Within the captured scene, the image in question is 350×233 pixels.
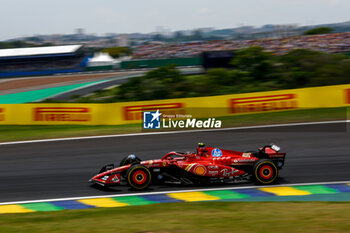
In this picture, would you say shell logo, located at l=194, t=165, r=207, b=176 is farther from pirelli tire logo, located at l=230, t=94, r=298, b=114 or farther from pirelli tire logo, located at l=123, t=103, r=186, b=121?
pirelli tire logo, located at l=230, t=94, r=298, b=114

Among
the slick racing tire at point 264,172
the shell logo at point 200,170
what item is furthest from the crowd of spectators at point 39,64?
the slick racing tire at point 264,172

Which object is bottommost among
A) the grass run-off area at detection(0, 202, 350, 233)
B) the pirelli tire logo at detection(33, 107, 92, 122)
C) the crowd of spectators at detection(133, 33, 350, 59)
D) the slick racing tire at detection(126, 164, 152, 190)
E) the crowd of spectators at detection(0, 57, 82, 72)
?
the grass run-off area at detection(0, 202, 350, 233)

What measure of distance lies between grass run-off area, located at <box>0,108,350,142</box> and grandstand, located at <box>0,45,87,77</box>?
4067 centimetres

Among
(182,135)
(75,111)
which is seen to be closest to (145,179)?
(182,135)

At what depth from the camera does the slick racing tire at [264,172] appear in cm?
889

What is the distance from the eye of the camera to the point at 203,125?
51.2 ft

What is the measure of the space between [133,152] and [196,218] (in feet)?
19.7

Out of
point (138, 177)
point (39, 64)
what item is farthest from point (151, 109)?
point (39, 64)

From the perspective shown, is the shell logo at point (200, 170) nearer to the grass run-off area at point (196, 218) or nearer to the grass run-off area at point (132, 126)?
A: the grass run-off area at point (196, 218)

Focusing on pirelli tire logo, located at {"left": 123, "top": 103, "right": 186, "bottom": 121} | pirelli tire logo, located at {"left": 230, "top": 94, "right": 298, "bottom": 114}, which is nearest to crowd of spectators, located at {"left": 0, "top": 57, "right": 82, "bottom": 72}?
pirelli tire logo, located at {"left": 123, "top": 103, "right": 186, "bottom": 121}

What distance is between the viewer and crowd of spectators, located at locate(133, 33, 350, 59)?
158 feet

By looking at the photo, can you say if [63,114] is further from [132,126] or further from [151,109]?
[151,109]

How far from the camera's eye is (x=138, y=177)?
8.92 m

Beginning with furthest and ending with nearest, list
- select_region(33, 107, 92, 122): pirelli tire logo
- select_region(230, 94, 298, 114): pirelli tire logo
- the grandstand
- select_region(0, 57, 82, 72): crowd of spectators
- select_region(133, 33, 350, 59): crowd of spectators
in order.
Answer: select_region(0, 57, 82, 72): crowd of spectators → the grandstand → select_region(133, 33, 350, 59): crowd of spectators → select_region(33, 107, 92, 122): pirelli tire logo → select_region(230, 94, 298, 114): pirelli tire logo
